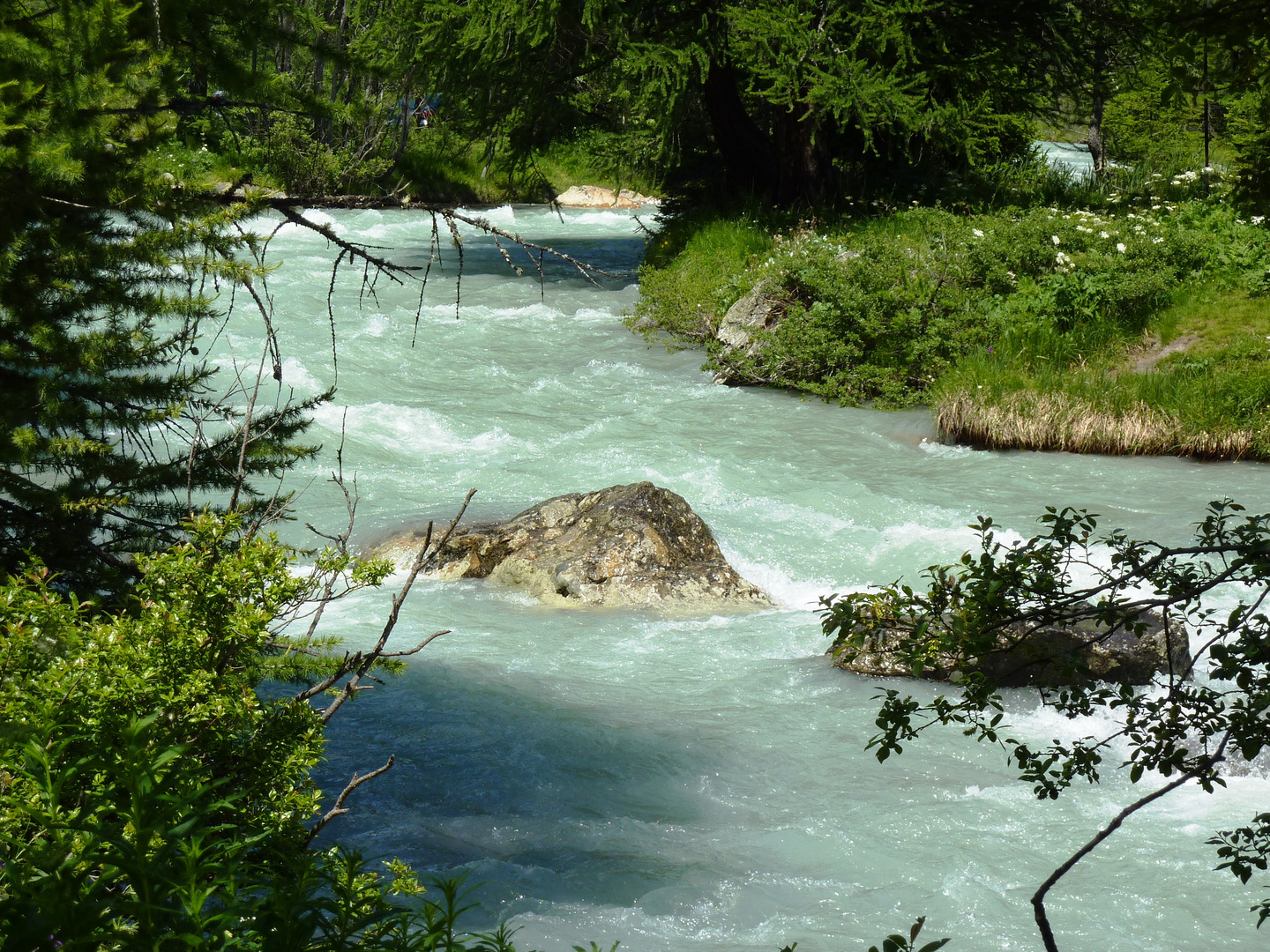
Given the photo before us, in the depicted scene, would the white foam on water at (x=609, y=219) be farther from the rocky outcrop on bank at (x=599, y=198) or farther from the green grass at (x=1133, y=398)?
the green grass at (x=1133, y=398)

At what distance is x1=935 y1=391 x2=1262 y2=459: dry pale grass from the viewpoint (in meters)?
11.7

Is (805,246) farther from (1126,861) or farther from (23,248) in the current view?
(23,248)

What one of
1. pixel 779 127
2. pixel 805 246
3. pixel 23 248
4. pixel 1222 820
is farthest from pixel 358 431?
pixel 779 127

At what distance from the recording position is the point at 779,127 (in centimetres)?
2078

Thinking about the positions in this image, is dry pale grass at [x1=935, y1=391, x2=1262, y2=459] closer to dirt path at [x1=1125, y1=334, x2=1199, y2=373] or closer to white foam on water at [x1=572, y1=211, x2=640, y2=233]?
dirt path at [x1=1125, y1=334, x2=1199, y2=373]

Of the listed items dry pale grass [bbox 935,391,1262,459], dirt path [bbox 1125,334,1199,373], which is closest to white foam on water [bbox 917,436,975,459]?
dry pale grass [bbox 935,391,1262,459]

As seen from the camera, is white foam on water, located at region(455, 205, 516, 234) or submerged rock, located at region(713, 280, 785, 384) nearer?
submerged rock, located at region(713, 280, 785, 384)

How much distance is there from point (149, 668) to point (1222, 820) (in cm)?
527

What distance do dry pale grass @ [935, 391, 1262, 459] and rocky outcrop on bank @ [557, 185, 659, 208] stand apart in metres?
25.6

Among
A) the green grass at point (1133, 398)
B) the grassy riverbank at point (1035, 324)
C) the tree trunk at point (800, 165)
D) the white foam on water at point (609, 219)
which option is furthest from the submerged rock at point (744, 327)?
the white foam on water at point (609, 219)

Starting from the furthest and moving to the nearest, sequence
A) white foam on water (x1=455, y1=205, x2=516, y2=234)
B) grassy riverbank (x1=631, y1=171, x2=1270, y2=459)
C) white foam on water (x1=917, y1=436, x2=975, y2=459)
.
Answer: white foam on water (x1=455, y1=205, x2=516, y2=234)
white foam on water (x1=917, y1=436, x2=975, y2=459)
grassy riverbank (x1=631, y1=171, x2=1270, y2=459)

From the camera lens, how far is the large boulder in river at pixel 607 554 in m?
8.83

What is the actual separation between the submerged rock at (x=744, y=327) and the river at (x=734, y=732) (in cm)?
155

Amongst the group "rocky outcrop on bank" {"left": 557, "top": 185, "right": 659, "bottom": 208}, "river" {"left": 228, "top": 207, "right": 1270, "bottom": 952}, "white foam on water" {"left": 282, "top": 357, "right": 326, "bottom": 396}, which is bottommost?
"river" {"left": 228, "top": 207, "right": 1270, "bottom": 952}
